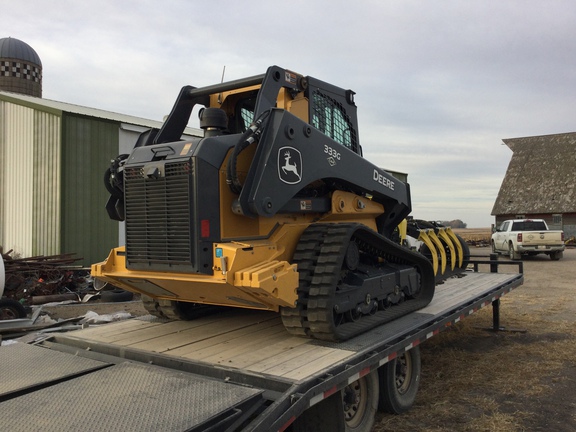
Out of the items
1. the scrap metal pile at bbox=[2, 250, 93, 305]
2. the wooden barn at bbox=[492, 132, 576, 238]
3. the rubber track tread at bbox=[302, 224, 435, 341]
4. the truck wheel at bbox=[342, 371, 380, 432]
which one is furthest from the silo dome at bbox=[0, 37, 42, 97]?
the wooden barn at bbox=[492, 132, 576, 238]

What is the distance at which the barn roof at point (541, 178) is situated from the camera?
35062 millimetres

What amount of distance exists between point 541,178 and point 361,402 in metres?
37.0

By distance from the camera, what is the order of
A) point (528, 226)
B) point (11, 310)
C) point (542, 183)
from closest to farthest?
point (11, 310)
point (528, 226)
point (542, 183)

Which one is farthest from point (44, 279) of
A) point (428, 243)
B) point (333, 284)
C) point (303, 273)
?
point (333, 284)

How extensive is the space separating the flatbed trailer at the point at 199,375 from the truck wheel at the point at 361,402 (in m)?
0.01

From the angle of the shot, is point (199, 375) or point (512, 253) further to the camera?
point (512, 253)

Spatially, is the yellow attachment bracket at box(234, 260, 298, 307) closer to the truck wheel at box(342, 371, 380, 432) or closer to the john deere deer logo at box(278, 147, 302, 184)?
the john deere deer logo at box(278, 147, 302, 184)

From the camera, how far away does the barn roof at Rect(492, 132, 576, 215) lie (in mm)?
35062

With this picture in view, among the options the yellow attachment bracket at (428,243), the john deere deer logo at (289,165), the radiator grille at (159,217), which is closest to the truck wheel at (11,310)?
the radiator grille at (159,217)

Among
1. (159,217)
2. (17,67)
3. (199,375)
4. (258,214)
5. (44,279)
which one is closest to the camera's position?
(199,375)

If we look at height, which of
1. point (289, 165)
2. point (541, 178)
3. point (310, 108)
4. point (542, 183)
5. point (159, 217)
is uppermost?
point (541, 178)

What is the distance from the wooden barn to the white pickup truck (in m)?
14.1

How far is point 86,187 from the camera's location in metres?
14.7

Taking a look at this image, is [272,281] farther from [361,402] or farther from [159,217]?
[361,402]
